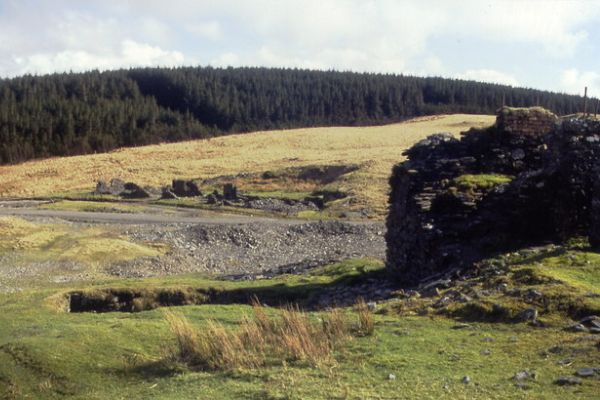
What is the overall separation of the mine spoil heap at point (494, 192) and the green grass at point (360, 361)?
297 cm

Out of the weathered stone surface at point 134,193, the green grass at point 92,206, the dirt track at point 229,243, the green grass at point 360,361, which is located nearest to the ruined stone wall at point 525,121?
the green grass at point 360,361

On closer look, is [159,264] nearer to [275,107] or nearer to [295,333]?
[295,333]

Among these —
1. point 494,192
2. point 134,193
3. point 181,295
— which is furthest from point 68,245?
point 134,193

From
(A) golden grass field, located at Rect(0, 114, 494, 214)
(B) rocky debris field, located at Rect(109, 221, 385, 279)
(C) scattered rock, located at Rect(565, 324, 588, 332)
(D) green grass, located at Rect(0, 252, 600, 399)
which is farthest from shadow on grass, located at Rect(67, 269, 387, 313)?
(A) golden grass field, located at Rect(0, 114, 494, 214)

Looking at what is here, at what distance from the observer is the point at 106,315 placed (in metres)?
16.4

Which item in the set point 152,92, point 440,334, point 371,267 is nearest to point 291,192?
point 371,267

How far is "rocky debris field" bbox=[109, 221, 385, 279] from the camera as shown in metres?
29.3

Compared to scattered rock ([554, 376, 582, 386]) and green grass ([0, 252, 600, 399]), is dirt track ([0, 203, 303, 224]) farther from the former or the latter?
scattered rock ([554, 376, 582, 386])

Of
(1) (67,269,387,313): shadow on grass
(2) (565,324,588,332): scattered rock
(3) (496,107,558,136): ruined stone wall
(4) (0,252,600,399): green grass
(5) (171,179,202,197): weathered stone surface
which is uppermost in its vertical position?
(3) (496,107,558,136): ruined stone wall

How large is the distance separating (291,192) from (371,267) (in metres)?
40.5

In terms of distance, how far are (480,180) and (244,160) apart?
71.8m

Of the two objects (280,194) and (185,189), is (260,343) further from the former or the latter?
(185,189)

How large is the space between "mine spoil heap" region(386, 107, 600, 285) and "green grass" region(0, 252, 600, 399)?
9.76ft

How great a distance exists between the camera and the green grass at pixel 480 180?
19.1 meters
